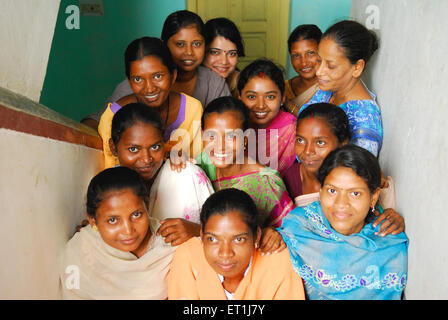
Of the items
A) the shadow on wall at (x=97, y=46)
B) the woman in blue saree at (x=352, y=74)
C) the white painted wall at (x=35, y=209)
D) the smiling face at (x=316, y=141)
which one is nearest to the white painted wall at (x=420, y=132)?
the woman in blue saree at (x=352, y=74)

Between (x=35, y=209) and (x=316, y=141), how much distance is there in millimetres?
1355

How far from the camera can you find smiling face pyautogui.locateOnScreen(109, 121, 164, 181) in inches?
82.4

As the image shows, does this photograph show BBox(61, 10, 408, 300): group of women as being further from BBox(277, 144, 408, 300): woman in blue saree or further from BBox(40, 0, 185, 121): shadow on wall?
BBox(40, 0, 185, 121): shadow on wall

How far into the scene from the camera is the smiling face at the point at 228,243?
1.66 metres

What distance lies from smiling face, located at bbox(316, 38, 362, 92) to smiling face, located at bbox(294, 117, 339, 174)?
1.08 feet

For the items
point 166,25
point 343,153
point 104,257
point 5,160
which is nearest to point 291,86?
point 166,25

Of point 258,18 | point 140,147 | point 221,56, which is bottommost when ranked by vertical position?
point 140,147

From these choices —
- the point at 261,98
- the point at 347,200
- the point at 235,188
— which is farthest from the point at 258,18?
the point at 347,200

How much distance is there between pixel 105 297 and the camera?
1.82 metres

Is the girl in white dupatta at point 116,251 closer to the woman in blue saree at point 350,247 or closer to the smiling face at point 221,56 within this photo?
the woman in blue saree at point 350,247

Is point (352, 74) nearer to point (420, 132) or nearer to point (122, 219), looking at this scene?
point (420, 132)

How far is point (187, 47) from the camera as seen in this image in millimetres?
2838

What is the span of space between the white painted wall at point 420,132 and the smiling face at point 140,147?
1.18 metres

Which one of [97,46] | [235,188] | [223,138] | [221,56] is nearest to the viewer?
[235,188]
